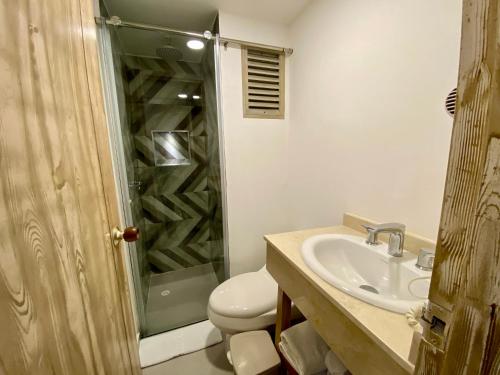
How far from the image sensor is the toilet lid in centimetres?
122

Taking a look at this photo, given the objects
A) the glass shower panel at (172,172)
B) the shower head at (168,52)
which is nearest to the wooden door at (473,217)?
the glass shower panel at (172,172)

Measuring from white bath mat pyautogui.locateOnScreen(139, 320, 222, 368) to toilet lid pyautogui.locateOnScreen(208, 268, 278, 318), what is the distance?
453 millimetres

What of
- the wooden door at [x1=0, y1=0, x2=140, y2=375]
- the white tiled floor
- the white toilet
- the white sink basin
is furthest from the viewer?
the white tiled floor

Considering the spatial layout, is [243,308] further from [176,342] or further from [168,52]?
[168,52]

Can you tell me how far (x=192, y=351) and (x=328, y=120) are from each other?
1761 mm

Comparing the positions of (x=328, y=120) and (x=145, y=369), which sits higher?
(x=328, y=120)

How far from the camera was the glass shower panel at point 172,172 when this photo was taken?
1.72m

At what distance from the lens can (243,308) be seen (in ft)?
4.01

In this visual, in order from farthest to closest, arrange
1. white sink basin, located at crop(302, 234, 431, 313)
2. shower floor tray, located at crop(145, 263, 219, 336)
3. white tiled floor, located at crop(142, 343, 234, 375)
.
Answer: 1. shower floor tray, located at crop(145, 263, 219, 336)
2. white tiled floor, located at crop(142, 343, 234, 375)
3. white sink basin, located at crop(302, 234, 431, 313)

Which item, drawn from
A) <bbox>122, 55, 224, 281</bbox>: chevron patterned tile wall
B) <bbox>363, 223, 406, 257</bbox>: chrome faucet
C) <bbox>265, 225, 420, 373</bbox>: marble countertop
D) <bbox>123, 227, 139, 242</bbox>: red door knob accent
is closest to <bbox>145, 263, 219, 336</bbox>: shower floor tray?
<bbox>122, 55, 224, 281</bbox>: chevron patterned tile wall

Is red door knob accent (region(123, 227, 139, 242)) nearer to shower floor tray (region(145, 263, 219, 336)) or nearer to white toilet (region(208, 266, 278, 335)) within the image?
white toilet (region(208, 266, 278, 335))

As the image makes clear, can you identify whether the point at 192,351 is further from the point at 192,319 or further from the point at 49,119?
the point at 49,119

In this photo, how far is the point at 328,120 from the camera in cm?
133

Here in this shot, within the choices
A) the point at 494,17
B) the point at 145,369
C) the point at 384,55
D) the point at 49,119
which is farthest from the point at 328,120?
the point at 145,369
